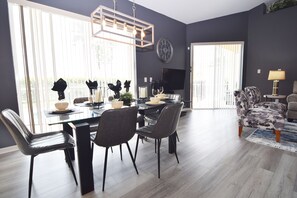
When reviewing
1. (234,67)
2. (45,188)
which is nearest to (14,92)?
Result: (45,188)

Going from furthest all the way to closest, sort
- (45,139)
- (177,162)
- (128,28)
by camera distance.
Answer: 1. (128,28)
2. (177,162)
3. (45,139)

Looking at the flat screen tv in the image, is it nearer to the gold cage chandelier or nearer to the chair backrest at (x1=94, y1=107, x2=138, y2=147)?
the gold cage chandelier

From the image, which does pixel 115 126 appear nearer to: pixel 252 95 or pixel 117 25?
pixel 117 25

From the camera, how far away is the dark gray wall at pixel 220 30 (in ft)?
17.6

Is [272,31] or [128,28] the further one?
[272,31]

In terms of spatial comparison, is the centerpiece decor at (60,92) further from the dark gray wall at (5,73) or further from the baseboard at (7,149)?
the baseboard at (7,149)

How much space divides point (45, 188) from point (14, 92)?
5.64 ft

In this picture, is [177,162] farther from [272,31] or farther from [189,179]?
[272,31]

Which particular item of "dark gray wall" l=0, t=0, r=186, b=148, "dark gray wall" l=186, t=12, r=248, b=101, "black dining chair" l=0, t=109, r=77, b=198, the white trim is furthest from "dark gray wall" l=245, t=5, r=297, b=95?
"black dining chair" l=0, t=109, r=77, b=198

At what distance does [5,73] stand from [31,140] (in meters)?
1.44

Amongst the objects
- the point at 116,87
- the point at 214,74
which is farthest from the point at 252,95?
the point at 116,87

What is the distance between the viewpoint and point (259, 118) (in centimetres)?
307

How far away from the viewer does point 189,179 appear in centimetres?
192

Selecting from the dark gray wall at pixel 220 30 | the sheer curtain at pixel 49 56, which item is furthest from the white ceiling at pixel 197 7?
the sheer curtain at pixel 49 56
